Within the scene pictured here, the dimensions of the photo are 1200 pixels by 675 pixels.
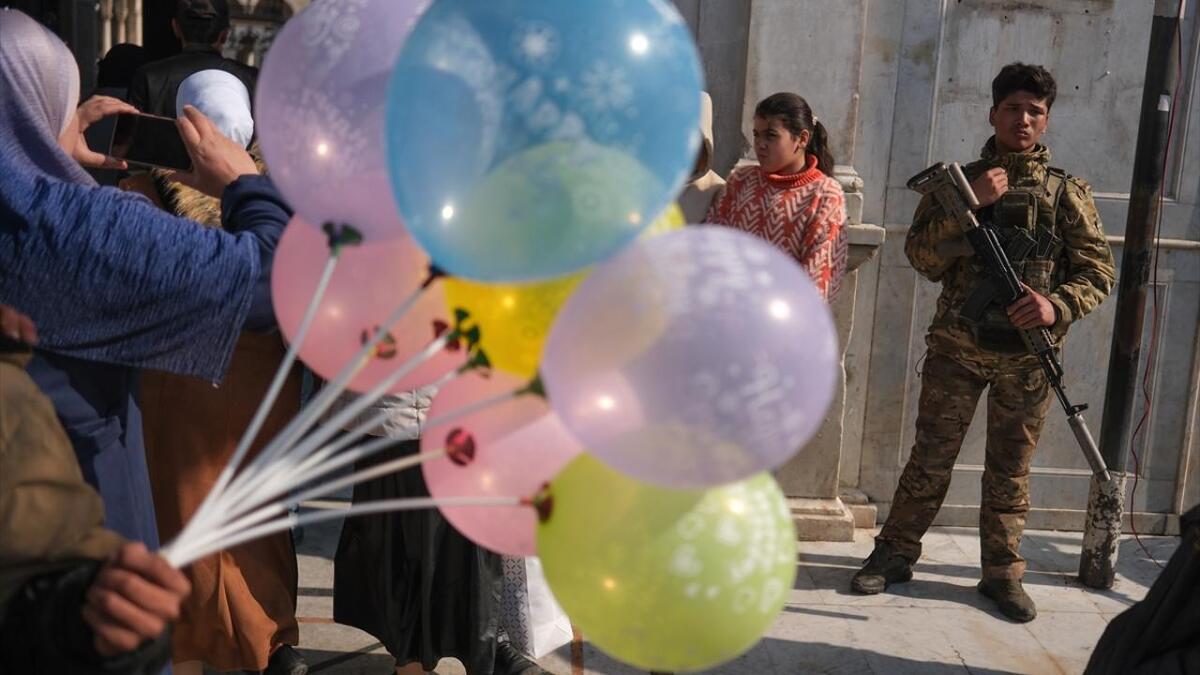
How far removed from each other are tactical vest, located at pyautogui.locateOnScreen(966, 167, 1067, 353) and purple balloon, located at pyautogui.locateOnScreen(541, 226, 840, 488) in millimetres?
2969

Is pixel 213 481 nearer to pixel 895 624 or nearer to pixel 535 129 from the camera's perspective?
pixel 535 129

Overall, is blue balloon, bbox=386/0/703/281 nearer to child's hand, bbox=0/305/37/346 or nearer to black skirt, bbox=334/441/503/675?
child's hand, bbox=0/305/37/346

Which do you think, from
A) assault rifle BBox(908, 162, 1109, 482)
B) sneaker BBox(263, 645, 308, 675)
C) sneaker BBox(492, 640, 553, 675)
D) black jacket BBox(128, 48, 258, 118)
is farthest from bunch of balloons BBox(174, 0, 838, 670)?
assault rifle BBox(908, 162, 1109, 482)

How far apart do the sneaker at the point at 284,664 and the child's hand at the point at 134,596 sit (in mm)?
2159

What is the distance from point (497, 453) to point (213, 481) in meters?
1.66

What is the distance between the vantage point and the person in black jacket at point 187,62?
Answer: 3.99m

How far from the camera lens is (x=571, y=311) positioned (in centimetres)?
145

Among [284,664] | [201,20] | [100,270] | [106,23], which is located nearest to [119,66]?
[201,20]

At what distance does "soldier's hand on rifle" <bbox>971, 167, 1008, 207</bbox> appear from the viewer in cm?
406

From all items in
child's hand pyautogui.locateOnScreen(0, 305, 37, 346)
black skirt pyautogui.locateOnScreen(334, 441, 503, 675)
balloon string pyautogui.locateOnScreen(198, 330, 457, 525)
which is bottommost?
black skirt pyautogui.locateOnScreen(334, 441, 503, 675)

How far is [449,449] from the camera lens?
5.62ft

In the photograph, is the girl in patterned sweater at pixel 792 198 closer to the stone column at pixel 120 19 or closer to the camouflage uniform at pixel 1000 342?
the camouflage uniform at pixel 1000 342

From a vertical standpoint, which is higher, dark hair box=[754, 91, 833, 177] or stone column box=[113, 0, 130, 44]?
stone column box=[113, 0, 130, 44]

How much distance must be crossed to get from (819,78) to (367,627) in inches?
113
